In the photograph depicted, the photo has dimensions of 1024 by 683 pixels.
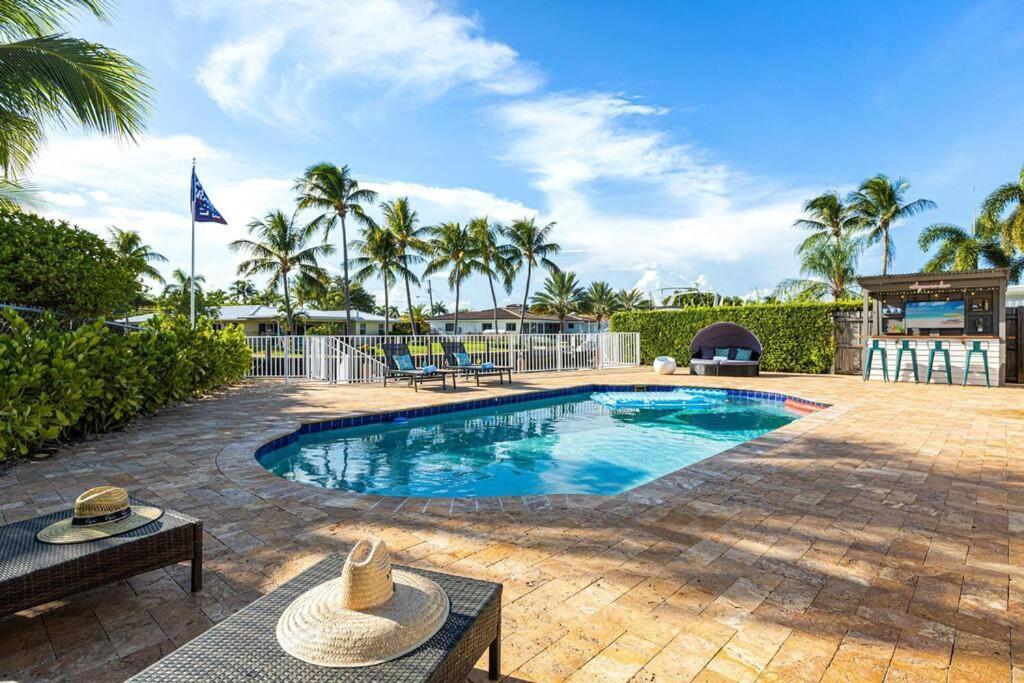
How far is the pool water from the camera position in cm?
543

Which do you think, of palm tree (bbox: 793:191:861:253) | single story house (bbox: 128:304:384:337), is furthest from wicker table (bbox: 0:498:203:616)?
palm tree (bbox: 793:191:861:253)

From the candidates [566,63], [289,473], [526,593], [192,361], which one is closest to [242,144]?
[192,361]

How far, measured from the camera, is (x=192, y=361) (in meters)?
8.57

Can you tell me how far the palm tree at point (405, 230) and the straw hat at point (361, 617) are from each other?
98.1ft

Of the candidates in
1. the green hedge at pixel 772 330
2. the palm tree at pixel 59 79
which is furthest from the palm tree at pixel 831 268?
the palm tree at pixel 59 79

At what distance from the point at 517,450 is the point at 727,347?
11.1 meters

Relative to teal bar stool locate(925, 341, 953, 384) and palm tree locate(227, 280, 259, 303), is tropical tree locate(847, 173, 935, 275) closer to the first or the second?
teal bar stool locate(925, 341, 953, 384)

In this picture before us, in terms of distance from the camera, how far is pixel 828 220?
27938 millimetres

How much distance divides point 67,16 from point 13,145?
222cm

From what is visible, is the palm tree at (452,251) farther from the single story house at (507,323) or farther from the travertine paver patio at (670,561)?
the travertine paver patio at (670,561)

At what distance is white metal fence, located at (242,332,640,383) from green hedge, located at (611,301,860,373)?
6.93 feet

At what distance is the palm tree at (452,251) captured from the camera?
31125mm

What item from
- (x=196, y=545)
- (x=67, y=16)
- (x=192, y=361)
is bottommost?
(x=196, y=545)

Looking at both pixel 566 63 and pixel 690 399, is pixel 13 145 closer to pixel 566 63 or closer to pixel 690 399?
pixel 566 63
